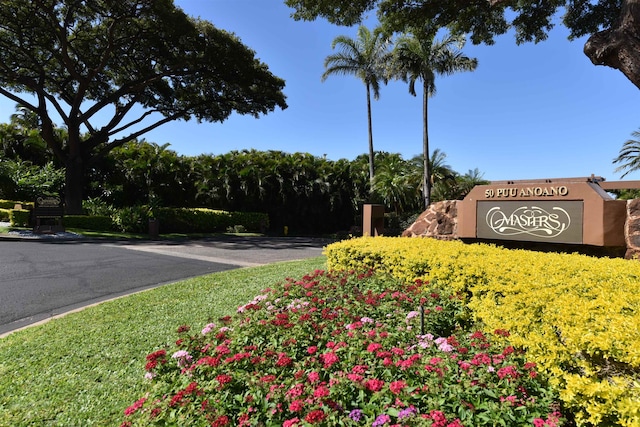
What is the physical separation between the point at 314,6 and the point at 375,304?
1080 cm

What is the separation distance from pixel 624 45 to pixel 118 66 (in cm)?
2405

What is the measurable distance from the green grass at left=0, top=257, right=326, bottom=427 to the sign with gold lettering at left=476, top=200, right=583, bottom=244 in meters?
4.76

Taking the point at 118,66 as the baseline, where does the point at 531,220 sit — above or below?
below

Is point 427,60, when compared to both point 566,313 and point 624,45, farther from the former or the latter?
point 566,313

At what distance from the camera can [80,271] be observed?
8375 millimetres

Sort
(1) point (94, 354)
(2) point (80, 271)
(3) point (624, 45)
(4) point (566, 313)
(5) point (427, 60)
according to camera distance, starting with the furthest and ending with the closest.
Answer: (5) point (427, 60), (2) point (80, 271), (3) point (624, 45), (1) point (94, 354), (4) point (566, 313)

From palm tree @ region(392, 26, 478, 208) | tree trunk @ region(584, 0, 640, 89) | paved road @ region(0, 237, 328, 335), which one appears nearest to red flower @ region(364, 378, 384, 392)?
paved road @ region(0, 237, 328, 335)

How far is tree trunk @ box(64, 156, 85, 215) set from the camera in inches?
792

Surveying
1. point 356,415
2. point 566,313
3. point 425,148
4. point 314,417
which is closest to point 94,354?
→ point 314,417

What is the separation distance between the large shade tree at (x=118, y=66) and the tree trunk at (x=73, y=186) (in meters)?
0.05

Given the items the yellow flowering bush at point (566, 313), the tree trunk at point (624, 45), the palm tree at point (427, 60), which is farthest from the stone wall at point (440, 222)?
the palm tree at point (427, 60)

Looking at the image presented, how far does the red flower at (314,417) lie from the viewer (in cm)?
187

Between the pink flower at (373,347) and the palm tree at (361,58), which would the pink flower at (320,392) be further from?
the palm tree at (361,58)

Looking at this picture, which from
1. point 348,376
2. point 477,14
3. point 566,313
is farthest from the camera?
point 477,14
